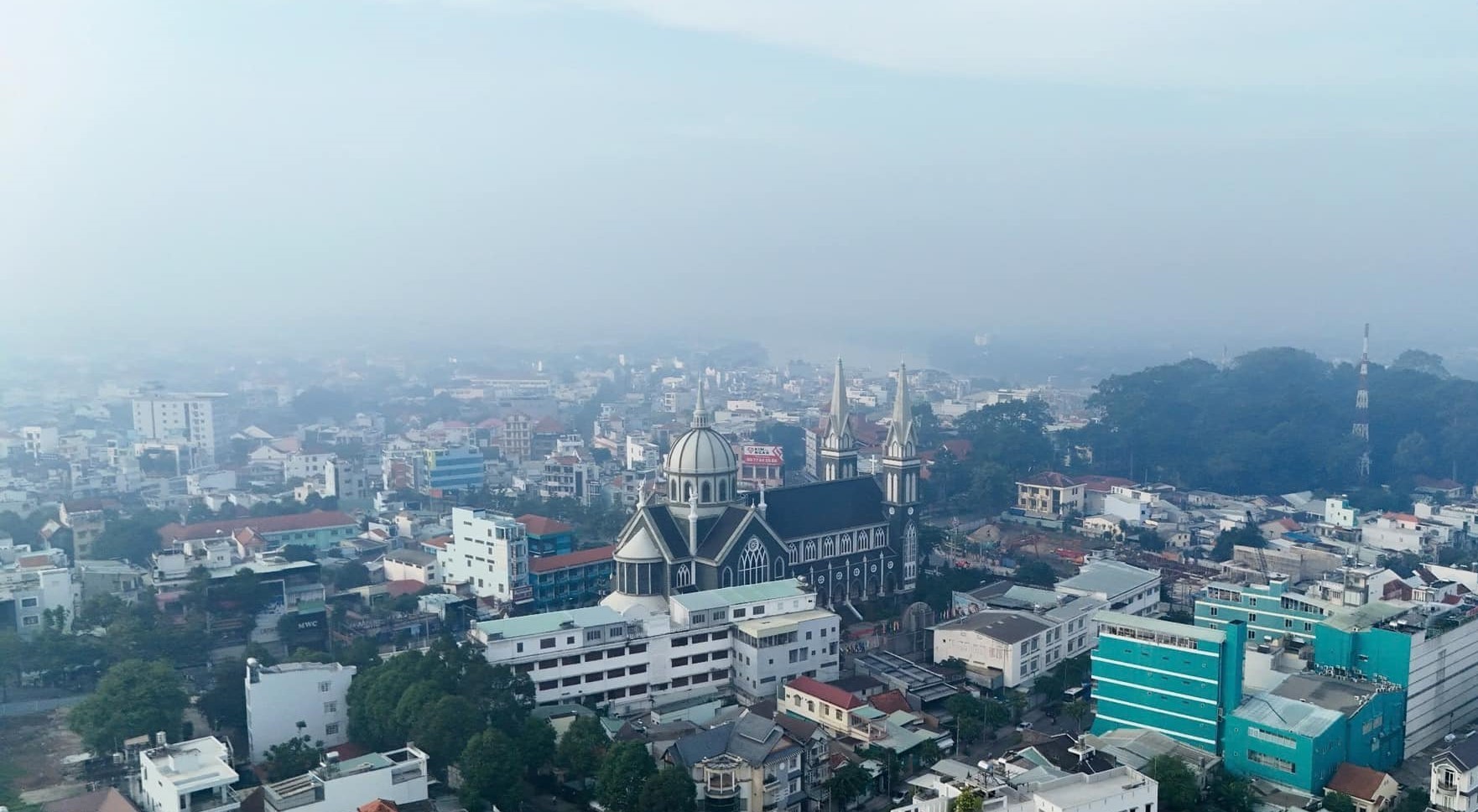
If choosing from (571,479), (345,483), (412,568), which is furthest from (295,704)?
(571,479)

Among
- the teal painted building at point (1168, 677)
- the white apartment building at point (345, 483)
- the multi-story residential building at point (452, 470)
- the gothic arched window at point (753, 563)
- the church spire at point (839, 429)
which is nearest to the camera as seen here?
the teal painted building at point (1168, 677)

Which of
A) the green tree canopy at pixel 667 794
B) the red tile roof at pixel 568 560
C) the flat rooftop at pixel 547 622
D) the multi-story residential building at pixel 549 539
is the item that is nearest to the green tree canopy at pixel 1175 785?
the green tree canopy at pixel 667 794

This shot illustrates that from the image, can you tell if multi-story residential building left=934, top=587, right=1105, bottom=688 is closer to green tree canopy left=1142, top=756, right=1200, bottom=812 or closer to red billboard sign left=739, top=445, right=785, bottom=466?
green tree canopy left=1142, top=756, right=1200, bottom=812

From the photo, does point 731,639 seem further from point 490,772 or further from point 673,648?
point 490,772

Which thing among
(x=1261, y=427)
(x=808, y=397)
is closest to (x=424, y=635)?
(x=1261, y=427)

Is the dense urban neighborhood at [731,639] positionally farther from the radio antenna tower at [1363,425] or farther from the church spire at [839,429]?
the radio antenna tower at [1363,425]

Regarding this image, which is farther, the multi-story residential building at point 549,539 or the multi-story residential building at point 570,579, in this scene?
the multi-story residential building at point 549,539

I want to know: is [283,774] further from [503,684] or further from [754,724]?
[754,724]
